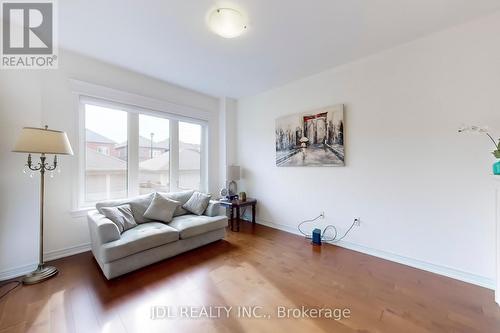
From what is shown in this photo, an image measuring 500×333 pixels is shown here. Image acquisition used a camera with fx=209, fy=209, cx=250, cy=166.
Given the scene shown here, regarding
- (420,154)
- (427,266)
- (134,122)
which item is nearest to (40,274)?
(134,122)

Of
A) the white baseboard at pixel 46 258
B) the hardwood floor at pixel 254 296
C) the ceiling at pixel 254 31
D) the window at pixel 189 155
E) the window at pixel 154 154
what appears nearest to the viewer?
the hardwood floor at pixel 254 296

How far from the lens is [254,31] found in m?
2.30

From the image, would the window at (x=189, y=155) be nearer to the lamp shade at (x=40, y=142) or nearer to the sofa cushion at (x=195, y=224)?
the sofa cushion at (x=195, y=224)

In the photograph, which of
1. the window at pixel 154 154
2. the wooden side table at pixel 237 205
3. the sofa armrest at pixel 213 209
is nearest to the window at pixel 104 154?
the window at pixel 154 154

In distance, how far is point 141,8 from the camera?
1.99 metres

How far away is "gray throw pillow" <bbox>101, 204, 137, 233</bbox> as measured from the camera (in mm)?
2588

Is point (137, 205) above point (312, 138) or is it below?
below

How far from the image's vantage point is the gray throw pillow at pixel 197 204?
338 cm

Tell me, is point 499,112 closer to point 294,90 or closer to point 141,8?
point 294,90

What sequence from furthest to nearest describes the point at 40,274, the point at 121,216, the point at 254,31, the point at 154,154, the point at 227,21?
the point at 154,154 → the point at 121,216 → the point at 254,31 → the point at 40,274 → the point at 227,21

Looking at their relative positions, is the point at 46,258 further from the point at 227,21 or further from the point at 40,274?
the point at 227,21

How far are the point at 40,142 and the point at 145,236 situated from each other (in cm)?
141

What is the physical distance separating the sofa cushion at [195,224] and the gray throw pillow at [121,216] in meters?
0.51

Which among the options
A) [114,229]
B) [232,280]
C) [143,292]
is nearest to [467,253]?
[232,280]
